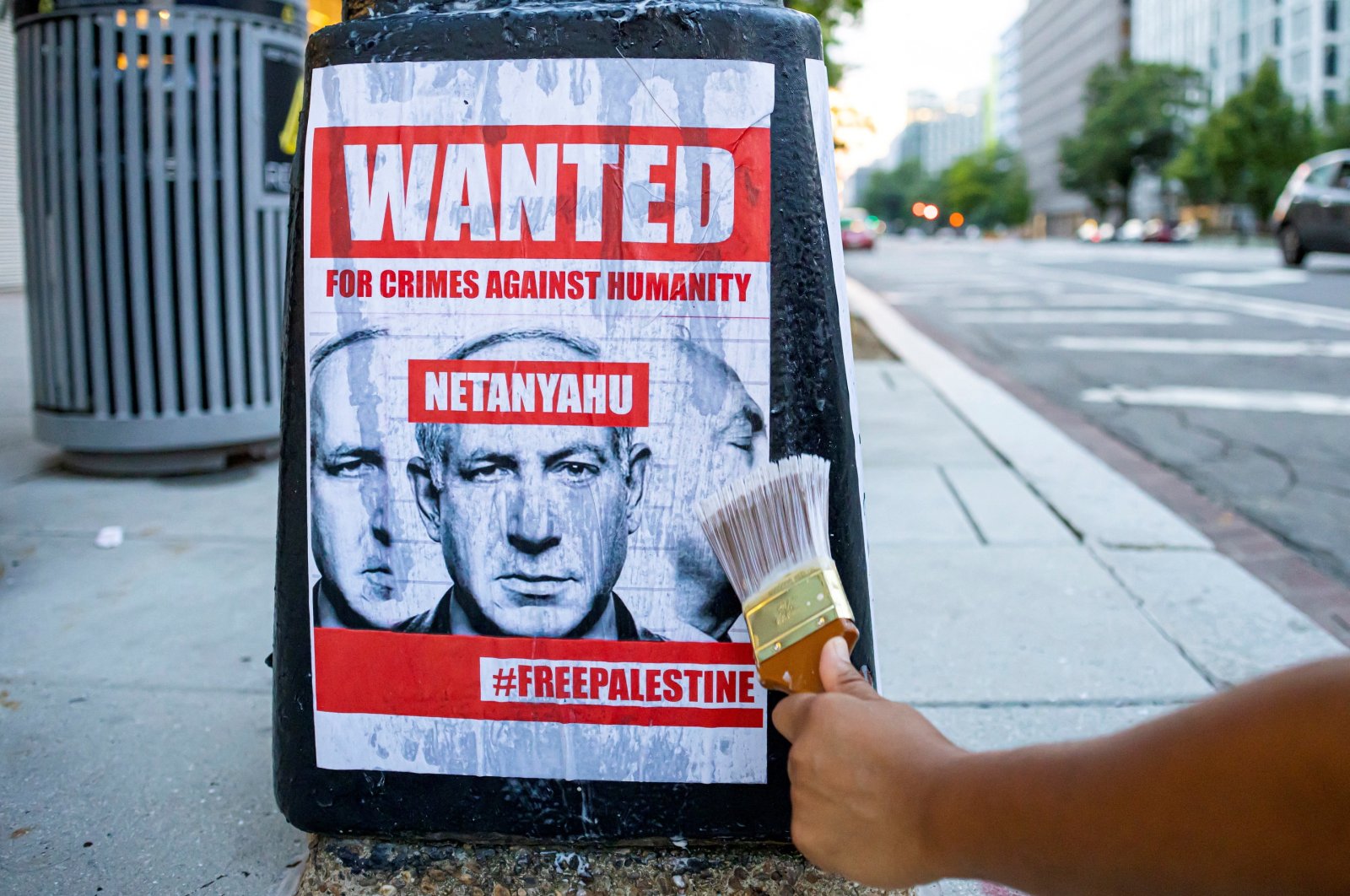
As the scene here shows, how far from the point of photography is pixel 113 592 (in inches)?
133

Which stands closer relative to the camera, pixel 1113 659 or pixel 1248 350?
pixel 1113 659

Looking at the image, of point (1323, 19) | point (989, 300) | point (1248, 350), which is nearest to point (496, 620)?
point (1248, 350)

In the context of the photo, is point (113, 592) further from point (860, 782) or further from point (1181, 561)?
point (1181, 561)

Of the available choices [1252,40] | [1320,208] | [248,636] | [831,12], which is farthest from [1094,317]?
[1252,40]

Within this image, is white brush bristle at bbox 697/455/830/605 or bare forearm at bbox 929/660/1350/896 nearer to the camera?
bare forearm at bbox 929/660/1350/896

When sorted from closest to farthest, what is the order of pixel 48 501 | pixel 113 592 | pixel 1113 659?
pixel 1113 659, pixel 113 592, pixel 48 501

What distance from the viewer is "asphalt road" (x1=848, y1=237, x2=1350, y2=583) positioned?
5.18 m

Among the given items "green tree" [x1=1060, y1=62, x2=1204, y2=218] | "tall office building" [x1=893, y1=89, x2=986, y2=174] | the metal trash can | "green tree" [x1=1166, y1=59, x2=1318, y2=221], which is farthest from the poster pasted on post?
"green tree" [x1=1060, y1=62, x2=1204, y2=218]

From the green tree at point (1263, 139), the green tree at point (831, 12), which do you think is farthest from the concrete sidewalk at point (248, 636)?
the green tree at point (1263, 139)

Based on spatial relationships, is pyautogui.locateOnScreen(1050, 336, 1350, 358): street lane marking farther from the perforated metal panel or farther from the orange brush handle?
the orange brush handle

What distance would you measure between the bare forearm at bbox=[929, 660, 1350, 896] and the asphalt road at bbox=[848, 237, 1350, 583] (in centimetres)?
363

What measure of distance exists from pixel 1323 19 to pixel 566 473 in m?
88.6

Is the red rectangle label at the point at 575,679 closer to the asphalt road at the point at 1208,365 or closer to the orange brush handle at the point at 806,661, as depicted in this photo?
the orange brush handle at the point at 806,661

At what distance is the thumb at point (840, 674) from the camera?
1.22 metres
